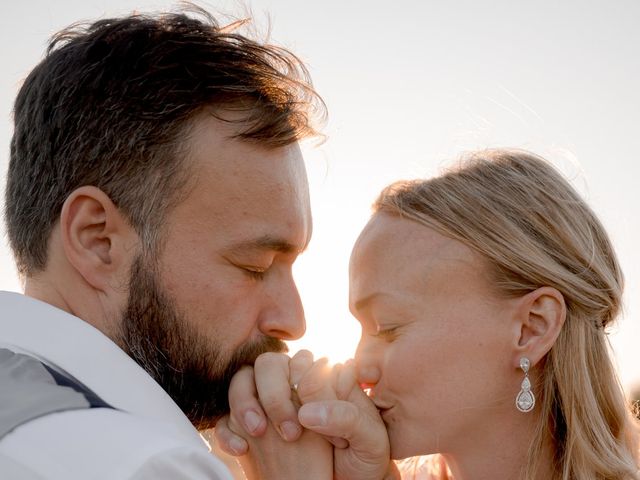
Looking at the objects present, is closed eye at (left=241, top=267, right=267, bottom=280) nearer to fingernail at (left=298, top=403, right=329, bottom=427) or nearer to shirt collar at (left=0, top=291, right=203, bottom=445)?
fingernail at (left=298, top=403, right=329, bottom=427)

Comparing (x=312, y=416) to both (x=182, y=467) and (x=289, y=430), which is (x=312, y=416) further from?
(x=182, y=467)

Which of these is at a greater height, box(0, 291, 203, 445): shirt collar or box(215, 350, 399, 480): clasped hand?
box(0, 291, 203, 445): shirt collar

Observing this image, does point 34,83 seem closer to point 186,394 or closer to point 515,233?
point 186,394

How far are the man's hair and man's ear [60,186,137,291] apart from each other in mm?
58

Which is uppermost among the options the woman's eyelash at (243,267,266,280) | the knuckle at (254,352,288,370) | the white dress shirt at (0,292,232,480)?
the white dress shirt at (0,292,232,480)

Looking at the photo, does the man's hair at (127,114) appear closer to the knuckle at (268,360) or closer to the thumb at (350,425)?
the knuckle at (268,360)

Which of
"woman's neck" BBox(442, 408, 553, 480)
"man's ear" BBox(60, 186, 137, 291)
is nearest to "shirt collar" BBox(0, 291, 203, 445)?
"man's ear" BBox(60, 186, 137, 291)

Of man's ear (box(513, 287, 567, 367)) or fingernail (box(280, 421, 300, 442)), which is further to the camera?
man's ear (box(513, 287, 567, 367))

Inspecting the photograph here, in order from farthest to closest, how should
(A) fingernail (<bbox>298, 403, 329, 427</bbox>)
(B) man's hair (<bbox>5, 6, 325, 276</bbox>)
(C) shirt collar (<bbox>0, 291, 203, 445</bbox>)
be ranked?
(B) man's hair (<bbox>5, 6, 325, 276</bbox>) → (A) fingernail (<bbox>298, 403, 329, 427</bbox>) → (C) shirt collar (<bbox>0, 291, 203, 445</bbox>)

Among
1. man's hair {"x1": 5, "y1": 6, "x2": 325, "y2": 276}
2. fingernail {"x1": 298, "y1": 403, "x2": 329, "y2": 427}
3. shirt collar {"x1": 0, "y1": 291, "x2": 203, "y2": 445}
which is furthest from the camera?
man's hair {"x1": 5, "y1": 6, "x2": 325, "y2": 276}

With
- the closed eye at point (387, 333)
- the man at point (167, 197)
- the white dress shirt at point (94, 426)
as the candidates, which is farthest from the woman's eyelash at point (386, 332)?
the white dress shirt at point (94, 426)

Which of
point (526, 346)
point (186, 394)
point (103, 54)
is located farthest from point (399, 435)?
point (103, 54)

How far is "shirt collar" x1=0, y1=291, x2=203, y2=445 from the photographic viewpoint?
7.27 feet

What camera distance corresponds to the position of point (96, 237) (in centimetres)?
323
